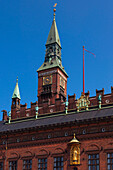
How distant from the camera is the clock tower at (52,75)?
81.8 metres

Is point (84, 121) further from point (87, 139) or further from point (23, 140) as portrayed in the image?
point (23, 140)

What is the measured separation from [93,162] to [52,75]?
38566 mm

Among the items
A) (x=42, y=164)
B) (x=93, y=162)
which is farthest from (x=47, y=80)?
(x=93, y=162)

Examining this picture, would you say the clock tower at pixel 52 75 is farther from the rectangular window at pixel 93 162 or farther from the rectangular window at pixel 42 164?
the rectangular window at pixel 93 162

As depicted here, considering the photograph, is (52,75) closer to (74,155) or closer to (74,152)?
(74,152)

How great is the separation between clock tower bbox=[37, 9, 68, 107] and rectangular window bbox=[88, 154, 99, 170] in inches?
1260

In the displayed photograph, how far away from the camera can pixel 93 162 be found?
49.0 metres

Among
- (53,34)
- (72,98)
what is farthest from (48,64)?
(72,98)

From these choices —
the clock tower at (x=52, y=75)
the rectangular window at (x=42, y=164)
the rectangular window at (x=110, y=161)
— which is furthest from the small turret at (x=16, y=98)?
the rectangular window at (x=110, y=161)

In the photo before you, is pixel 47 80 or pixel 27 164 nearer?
pixel 27 164

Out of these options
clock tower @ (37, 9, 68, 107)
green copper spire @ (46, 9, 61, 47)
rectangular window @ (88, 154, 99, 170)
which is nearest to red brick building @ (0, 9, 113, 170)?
rectangular window @ (88, 154, 99, 170)

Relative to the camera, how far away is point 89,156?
4959cm

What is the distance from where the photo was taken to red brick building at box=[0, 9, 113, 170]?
49562 mm

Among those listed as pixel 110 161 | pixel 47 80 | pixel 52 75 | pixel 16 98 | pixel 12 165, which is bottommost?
pixel 12 165
